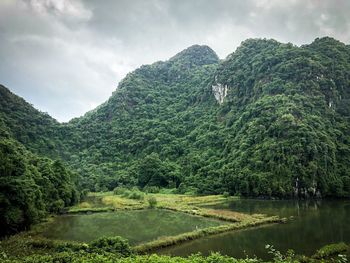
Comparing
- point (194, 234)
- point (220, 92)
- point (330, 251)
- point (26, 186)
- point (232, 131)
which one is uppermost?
point (220, 92)

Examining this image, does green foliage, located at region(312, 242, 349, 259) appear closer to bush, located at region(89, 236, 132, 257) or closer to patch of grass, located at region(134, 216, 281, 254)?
patch of grass, located at region(134, 216, 281, 254)

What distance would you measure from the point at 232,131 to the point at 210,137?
8.92 m

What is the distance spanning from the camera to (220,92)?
152m

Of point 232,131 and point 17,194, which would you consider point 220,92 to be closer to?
point 232,131

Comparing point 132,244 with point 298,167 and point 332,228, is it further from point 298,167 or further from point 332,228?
point 298,167

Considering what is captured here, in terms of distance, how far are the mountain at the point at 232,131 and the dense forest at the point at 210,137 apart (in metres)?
0.36

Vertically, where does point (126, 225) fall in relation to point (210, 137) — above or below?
below

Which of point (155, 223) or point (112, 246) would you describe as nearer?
point (112, 246)

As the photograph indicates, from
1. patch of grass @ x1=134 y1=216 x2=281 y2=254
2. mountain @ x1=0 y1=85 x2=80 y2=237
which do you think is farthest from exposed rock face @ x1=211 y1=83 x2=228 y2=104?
patch of grass @ x1=134 y1=216 x2=281 y2=254

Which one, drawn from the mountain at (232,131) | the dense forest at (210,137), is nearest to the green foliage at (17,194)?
the dense forest at (210,137)

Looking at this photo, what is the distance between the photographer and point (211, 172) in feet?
320

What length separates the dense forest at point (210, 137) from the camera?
64938mm

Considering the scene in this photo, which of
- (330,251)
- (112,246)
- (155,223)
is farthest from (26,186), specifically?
(330,251)

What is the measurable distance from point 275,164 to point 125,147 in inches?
2696
